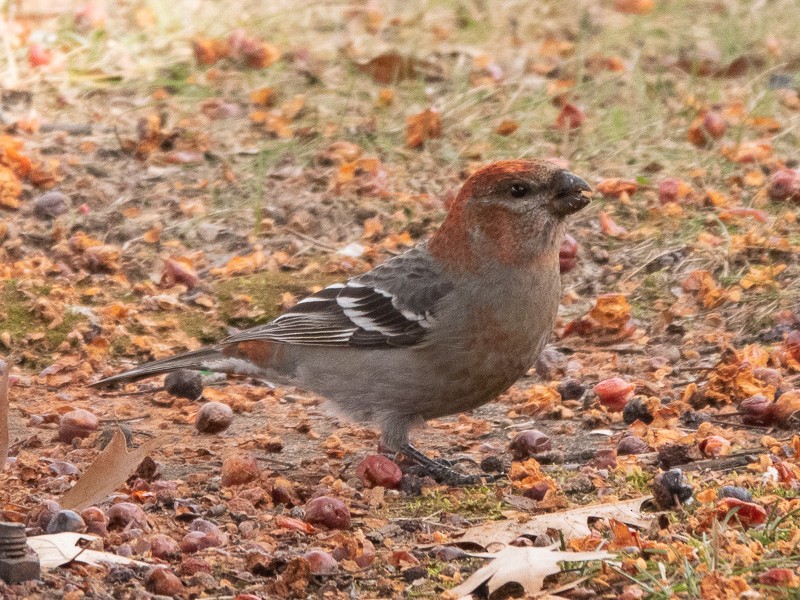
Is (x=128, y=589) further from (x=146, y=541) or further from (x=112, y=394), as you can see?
(x=112, y=394)

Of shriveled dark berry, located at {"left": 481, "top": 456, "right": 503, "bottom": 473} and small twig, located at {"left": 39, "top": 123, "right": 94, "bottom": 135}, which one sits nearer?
shriveled dark berry, located at {"left": 481, "top": 456, "right": 503, "bottom": 473}

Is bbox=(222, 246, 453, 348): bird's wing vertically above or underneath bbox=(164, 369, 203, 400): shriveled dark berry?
above

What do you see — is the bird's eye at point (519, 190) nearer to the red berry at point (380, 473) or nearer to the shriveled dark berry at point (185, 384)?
the red berry at point (380, 473)

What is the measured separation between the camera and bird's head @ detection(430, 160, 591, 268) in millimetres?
5082

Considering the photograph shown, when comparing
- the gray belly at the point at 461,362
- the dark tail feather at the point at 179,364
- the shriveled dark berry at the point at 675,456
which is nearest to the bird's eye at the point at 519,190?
the gray belly at the point at 461,362

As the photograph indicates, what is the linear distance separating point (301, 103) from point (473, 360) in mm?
3894

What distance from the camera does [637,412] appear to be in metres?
5.25

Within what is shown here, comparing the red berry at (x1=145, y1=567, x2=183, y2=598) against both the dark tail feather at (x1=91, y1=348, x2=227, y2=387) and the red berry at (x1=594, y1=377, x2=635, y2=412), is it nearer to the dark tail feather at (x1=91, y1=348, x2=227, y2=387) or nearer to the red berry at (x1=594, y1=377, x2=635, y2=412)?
the dark tail feather at (x1=91, y1=348, x2=227, y2=387)

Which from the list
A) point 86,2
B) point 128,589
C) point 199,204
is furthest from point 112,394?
point 86,2

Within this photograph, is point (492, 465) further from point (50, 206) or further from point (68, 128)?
point (68, 128)

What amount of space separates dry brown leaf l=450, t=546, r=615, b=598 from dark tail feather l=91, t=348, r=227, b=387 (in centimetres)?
220

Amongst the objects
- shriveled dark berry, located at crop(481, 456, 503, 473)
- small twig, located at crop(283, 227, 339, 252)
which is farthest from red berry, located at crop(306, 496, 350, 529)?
small twig, located at crop(283, 227, 339, 252)

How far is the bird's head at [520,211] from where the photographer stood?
5.08 meters

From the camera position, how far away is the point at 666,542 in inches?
147
